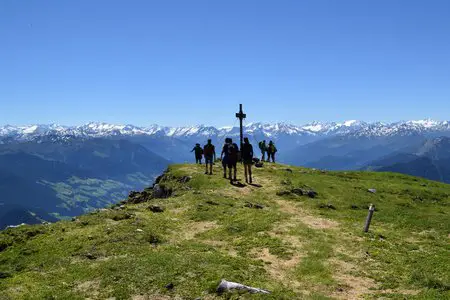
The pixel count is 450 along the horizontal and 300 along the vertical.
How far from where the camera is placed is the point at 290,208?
32.4 metres

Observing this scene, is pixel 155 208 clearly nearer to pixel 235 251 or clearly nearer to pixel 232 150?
pixel 235 251

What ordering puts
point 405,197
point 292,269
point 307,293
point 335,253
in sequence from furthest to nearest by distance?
point 405,197 → point 335,253 → point 292,269 → point 307,293

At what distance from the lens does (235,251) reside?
22.0m

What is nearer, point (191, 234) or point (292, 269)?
point (292, 269)

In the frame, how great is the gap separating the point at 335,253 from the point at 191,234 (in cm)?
954

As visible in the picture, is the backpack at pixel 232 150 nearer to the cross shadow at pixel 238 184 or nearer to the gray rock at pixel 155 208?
the cross shadow at pixel 238 184

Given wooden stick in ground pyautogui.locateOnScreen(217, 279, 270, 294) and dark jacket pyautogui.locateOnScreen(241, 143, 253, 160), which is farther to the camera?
dark jacket pyautogui.locateOnScreen(241, 143, 253, 160)

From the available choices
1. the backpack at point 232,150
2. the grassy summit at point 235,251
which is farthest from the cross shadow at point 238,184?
the grassy summit at point 235,251

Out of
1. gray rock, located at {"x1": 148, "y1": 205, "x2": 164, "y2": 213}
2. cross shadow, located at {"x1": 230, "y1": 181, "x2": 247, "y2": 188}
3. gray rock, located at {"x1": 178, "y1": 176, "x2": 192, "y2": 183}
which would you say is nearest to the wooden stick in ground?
gray rock, located at {"x1": 148, "y1": 205, "x2": 164, "y2": 213}

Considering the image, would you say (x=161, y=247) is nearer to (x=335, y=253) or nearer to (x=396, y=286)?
(x=335, y=253)

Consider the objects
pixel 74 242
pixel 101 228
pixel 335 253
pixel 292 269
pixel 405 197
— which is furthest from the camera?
pixel 405 197

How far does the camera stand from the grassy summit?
16.8 metres

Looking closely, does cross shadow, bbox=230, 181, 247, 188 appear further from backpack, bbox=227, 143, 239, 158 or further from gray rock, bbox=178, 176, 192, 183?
gray rock, bbox=178, 176, 192, 183

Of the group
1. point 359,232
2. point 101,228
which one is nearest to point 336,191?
point 359,232
